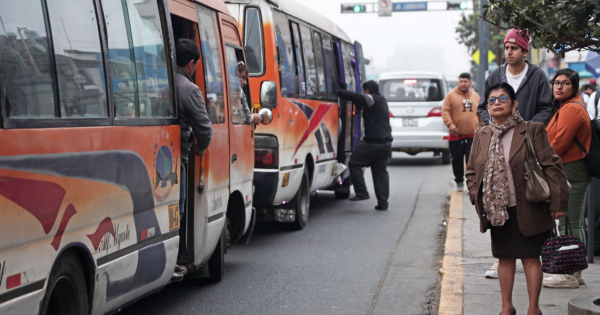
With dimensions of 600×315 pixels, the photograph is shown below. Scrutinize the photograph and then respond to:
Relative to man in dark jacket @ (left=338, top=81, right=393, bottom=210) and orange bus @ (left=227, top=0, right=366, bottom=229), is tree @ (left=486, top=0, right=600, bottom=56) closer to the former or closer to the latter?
orange bus @ (left=227, top=0, right=366, bottom=229)

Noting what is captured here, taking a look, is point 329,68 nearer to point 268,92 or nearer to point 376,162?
point 376,162

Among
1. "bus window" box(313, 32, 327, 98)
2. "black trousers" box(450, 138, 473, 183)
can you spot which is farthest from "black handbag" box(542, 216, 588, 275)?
"black trousers" box(450, 138, 473, 183)

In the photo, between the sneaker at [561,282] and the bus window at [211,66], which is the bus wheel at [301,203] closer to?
the bus window at [211,66]

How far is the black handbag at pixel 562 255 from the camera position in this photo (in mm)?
5156

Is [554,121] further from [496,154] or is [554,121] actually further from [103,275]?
[103,275]

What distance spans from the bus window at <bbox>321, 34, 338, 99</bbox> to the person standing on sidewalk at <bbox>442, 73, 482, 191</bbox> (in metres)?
2.11

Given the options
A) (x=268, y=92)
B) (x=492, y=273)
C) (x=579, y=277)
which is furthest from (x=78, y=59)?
(x=579, y=277)

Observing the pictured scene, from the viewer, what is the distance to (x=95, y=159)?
431 centimetres

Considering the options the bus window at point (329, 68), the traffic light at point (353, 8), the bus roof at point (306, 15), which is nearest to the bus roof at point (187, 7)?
the bus roof at point (306, 15)

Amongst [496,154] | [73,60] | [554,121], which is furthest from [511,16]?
[73,60]

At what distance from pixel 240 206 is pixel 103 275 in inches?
120

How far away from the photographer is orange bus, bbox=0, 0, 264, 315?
11.9 ft

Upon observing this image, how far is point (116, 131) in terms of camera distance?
4.60 m

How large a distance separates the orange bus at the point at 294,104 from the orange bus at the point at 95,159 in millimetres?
2404
